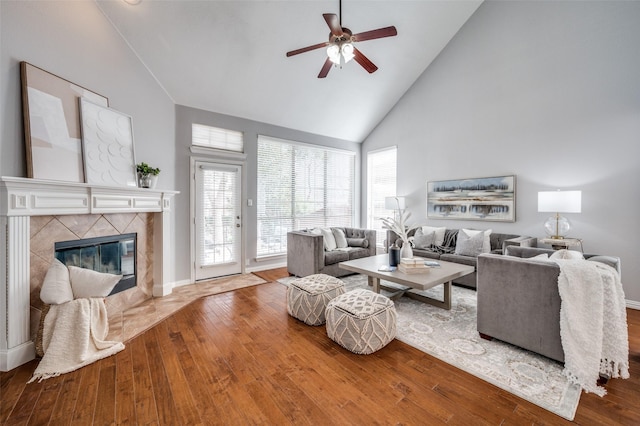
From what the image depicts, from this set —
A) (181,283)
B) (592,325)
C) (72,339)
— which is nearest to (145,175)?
(181,283)

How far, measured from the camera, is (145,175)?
11.0ft

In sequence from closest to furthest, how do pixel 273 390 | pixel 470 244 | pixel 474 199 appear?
pixel 273 390
pixel 470 244
pixel 474 199

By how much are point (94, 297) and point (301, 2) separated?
4.16 m

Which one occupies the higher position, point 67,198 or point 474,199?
point 474,199

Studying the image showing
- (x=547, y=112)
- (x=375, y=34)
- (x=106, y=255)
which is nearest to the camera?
(x=375, y=34)

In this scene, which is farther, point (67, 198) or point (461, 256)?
point (461, 256)

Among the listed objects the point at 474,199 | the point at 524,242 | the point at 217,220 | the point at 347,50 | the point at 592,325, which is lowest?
the point at 592,325

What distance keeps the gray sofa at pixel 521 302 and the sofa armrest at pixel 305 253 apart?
227 centimetres

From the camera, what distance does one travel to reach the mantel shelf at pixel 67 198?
6.59ft

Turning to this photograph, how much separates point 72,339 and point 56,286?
1.51 ft

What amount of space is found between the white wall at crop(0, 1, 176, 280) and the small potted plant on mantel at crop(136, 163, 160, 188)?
0.80ft

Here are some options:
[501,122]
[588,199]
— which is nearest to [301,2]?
[501,122]

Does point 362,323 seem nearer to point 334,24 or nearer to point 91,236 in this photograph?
point 334,24

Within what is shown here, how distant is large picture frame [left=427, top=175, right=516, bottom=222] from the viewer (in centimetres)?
423
